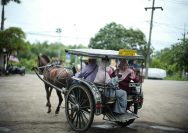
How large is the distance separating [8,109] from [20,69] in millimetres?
27001

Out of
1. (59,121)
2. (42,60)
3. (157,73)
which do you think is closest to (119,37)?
(157,73)

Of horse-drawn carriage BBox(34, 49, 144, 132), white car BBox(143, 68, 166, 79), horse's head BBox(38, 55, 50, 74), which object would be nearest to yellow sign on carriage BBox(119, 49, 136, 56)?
horse-drawn carriage BBox(34, 49, 144, 132)

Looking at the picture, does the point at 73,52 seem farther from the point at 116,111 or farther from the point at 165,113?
the point at 165,113

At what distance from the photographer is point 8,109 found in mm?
10836

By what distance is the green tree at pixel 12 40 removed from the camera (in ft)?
116

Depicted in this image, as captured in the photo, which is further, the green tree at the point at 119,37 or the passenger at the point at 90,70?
the green tree at the point at 119,37

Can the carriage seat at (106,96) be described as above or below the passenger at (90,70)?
below

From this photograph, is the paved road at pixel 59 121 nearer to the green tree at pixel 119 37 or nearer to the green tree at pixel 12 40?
the green tree at pixel 12 40

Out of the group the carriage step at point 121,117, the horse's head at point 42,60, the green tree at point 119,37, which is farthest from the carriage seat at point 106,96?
the green tree at point 119,37

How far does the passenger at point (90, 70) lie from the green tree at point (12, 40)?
28691 mm

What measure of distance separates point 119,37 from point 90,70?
55715 mm

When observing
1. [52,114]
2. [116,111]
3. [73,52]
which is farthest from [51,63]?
[116,111]

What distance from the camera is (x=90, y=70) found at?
8.33 m

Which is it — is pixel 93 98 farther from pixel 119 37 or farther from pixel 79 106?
pixel 119 37
